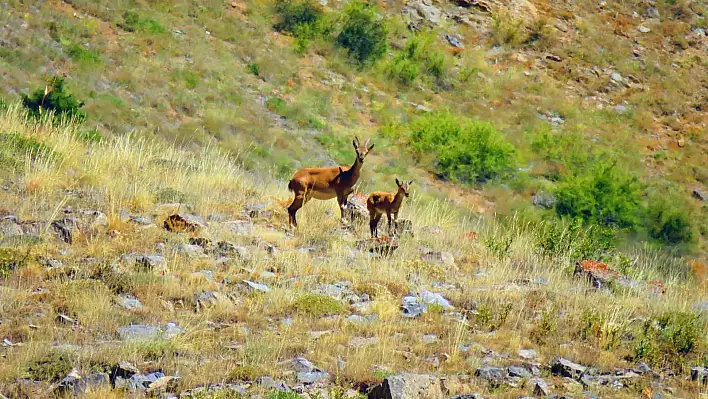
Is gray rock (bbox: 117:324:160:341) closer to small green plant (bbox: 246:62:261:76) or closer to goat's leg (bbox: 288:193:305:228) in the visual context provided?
goat's leg (bbox: 288:193:305:228)

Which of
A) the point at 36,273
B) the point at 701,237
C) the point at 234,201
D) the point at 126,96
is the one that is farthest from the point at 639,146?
the point at 36,273

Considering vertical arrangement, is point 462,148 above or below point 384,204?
below

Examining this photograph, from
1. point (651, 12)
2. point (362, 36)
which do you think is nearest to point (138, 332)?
point (362, 36)

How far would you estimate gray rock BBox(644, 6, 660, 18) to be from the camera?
45.3m

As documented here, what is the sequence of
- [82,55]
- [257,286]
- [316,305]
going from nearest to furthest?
[316,305]
[257,286]
[82,55]

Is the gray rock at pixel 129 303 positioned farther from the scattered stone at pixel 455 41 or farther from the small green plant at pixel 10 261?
the scattered stone at pixel 455 41

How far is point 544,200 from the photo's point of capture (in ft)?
98.4

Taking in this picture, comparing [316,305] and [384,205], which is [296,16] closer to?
[384,205]

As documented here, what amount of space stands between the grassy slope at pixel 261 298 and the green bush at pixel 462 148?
57.5 feet

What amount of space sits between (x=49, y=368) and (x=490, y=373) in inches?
136

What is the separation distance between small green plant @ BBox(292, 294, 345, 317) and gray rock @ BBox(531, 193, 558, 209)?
21.9m

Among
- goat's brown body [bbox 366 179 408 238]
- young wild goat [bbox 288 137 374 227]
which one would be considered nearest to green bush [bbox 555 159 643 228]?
goat's brown body [bbox 366 179 408 238]

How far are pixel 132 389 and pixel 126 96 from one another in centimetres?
2057

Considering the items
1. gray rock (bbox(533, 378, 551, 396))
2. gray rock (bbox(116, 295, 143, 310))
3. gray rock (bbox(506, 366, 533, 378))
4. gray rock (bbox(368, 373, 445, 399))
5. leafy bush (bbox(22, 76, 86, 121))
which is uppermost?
gray rock (bbox(368, 373, 445, 399))
